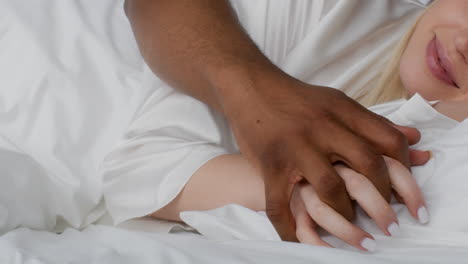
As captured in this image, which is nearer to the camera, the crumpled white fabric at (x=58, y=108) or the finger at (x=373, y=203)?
the finger at (x=373, y=203)

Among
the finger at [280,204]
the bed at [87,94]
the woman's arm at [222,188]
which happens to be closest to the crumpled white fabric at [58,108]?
the bed at [87,94]

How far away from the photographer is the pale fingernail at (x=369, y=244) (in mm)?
739

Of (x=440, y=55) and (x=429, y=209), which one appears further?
(x=440, y=55)

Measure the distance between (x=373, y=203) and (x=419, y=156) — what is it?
13 cm

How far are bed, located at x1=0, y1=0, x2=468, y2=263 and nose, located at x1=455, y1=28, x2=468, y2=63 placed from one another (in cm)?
19

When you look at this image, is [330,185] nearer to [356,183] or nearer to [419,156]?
[356,183]

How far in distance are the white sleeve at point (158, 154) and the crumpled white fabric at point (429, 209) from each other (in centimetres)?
9

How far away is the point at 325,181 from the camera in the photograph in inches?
29.7

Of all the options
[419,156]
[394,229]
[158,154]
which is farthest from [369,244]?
[158,154]

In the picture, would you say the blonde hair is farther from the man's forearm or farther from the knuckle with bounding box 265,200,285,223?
the knuckle with bounding box 265,200,285,223

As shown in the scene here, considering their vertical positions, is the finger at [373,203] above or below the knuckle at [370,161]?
below

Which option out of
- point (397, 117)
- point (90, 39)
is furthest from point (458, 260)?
point (90, 39)

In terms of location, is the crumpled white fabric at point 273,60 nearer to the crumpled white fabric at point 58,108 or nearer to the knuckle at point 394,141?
A: the crumpled white fabric at point 58,108

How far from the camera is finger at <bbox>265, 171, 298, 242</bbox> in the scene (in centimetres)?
79
